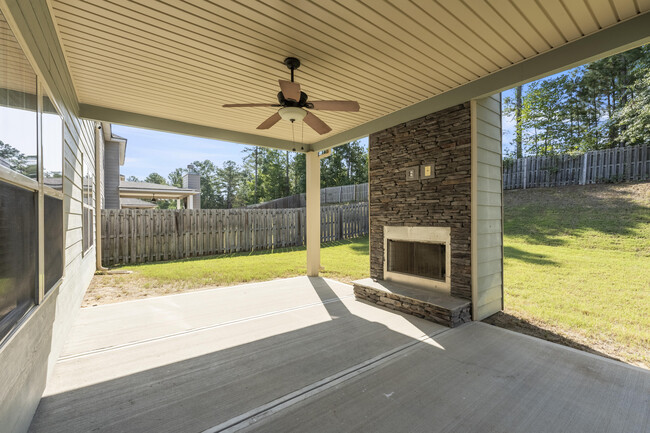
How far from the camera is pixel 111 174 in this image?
10.4 metres

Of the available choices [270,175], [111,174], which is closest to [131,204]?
[111,174]

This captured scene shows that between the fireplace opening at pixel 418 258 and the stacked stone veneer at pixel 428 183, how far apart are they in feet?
0.59

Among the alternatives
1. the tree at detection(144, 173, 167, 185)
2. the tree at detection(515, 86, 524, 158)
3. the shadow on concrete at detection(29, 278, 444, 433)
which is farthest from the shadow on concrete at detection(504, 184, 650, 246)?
the tree at detection(144, 173, 167, 185)

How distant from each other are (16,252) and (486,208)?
435 centimetres

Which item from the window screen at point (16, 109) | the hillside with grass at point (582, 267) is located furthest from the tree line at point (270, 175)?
the window screen at point (16, 109)

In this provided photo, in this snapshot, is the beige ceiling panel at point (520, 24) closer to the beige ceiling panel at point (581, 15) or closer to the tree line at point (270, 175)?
the beige ceiling panel at point (581, 15)

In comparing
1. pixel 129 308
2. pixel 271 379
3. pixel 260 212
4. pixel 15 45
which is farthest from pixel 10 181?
pixel 260 212

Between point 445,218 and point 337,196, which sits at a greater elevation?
point 337,196

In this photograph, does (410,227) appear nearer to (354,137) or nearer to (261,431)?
(354,137)

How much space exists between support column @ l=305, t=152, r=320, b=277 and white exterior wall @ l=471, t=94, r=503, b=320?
343 centimetres

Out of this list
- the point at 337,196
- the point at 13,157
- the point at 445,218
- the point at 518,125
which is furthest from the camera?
the point at 337,196

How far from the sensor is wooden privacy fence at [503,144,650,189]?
8805mm

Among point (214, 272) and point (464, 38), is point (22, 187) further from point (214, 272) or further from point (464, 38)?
point (214, 272)

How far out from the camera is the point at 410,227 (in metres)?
4.35
